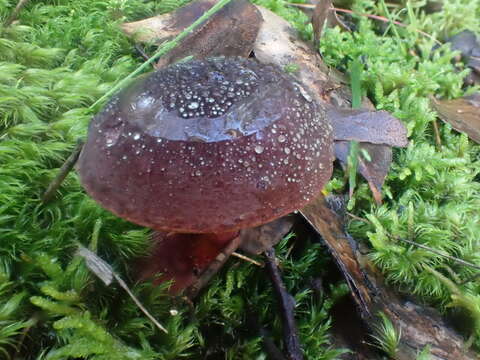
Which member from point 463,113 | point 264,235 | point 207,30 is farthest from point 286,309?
point 463,113

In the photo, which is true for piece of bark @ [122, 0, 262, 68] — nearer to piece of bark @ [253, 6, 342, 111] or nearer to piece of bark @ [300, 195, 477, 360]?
piece of bark @ [253, 6, 342, 111]

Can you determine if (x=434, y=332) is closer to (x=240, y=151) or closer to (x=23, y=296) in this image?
(x=240, y=151)

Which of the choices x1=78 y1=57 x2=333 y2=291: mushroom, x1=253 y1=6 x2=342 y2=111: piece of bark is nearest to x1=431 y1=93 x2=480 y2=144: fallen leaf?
x1=253 y1=6 x2=342 y2=111: piece of bark

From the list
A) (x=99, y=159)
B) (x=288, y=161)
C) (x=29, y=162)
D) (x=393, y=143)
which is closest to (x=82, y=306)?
(x=99, y=159)

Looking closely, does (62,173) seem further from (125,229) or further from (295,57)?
(295,57)

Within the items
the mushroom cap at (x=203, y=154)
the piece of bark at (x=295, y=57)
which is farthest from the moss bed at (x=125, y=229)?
the mushroom cap at (x=203, y=154)
